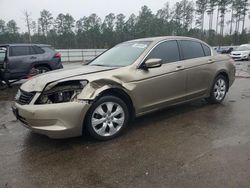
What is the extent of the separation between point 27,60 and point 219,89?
6671mm

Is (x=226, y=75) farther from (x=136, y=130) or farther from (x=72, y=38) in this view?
(x=72, y=38)

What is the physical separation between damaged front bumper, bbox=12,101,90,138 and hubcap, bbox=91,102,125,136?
246 mm

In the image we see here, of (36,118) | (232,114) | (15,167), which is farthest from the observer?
(232,114)

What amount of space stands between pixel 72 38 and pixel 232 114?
50.3m

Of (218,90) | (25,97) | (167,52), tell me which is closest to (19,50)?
(25,97)

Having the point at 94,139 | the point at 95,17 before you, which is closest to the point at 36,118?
the point at 94,139

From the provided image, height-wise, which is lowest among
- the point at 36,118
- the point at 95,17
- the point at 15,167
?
the point at 15,167

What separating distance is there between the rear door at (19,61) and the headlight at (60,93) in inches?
237

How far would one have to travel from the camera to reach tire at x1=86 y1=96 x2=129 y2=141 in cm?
375

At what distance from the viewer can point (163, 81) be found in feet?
14.8

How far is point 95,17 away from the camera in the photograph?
58500 mm

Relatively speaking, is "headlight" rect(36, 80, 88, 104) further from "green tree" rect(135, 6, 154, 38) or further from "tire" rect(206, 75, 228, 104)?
"green tree" rect(135, 6, 154, 38)

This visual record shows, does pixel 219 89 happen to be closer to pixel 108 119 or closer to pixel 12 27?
pixel 108 119

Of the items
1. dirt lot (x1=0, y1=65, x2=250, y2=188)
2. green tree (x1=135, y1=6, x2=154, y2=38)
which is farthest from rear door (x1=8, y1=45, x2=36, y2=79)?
green tree (x1=135, y1=6, x2=154, y2=38)
